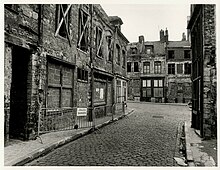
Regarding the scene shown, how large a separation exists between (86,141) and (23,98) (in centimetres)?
226

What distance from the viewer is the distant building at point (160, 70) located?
96.9 ft

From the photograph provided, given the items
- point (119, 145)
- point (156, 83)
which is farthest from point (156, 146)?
point (156, 83)

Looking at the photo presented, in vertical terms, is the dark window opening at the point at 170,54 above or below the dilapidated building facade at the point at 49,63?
above

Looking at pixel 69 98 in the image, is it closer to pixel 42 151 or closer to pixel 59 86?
pixel 59 86

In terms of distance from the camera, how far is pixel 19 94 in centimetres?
593

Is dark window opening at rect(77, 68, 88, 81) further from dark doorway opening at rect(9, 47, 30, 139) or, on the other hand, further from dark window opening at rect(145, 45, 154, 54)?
dark window opening at rect(145, 45, 154, 54)

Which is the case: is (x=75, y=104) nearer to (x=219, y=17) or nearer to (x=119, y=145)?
(x=119, y=145)

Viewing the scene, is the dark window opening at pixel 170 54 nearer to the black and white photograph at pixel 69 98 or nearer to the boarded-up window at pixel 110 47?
the boarded-up window at pixel 110 47

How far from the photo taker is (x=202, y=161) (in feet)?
14.6

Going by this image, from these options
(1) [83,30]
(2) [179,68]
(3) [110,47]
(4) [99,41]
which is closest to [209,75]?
(1) [83,30]

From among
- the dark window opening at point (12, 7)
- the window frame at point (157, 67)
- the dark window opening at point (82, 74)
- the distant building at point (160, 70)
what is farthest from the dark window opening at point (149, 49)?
the dark window opening at point (12, 7)

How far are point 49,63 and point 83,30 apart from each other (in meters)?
3.26

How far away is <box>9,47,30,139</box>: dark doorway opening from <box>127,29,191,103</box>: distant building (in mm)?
25846
